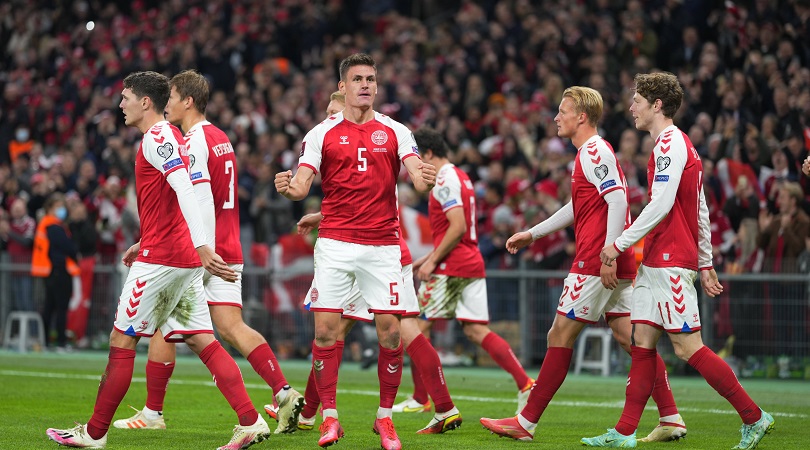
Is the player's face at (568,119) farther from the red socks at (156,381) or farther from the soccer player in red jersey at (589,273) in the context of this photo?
the red socks at (156,381)

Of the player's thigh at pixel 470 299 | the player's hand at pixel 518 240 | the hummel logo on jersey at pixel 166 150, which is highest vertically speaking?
the hummel logo on jersey at pixel 166 150

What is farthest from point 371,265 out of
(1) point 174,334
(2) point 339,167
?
(1) point 174,334

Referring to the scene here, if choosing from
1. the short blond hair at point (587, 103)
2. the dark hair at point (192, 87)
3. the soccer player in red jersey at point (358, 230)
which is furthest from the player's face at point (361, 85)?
the dark hair at point (192, 87)

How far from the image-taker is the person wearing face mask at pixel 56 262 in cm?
1873

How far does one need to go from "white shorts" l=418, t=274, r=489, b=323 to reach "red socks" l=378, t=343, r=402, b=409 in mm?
2849

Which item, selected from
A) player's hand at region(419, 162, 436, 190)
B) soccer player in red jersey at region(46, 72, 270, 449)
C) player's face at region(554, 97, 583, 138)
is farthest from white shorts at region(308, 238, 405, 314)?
player's face at region(554, 97, 583, 138)

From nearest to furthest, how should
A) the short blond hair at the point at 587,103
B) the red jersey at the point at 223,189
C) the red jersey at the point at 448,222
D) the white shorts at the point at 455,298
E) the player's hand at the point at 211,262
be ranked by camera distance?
the player's hand at the point at 211,262 < the short blond hair at the point at 587,103 < the red jersey at the point at 223,189 < the red jersey at the point at 448,222 < the white shorts at the point at 455,298

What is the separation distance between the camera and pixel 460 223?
10.5 metres

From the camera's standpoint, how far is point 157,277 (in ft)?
25.8

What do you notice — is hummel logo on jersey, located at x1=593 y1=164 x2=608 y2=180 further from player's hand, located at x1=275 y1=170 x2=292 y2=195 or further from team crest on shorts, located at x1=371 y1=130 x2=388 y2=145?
player's hand, located at x1=275 y1=170 x2=292 y2=195

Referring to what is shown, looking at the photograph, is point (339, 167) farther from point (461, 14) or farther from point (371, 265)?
point (461, 14)

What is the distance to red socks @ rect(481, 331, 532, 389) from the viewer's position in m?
10.7

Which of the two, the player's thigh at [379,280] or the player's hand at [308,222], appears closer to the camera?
the player's thigh at [379,280]

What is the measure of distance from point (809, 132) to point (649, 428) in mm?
7396
